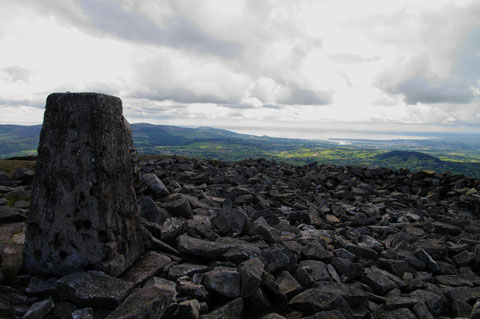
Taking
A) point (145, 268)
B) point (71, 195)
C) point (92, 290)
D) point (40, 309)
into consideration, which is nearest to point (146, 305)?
point (92, 290)

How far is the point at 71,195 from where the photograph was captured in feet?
19.1

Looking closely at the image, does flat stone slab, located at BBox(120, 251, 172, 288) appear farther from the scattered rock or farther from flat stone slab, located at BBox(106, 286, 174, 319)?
the scattered rock

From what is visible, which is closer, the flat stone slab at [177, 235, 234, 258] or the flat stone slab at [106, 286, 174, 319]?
the flat stone slab at [106, 286, 174, 319]

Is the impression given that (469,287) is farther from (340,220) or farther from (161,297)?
(161,297)

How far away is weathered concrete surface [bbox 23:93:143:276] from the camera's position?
582cm

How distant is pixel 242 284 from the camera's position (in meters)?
5.77

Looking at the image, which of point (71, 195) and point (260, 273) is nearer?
point (71, 195)

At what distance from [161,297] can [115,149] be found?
3.39 m

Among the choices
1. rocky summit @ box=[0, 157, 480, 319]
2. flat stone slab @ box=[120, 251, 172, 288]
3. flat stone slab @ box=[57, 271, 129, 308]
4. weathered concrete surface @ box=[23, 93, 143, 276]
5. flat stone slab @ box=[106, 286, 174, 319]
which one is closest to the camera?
flat stone slab @ box=[106, 286, 174, 319]

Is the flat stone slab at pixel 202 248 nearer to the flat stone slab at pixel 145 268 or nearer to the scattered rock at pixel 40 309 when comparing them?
the flat stone slab at pixel 145 268

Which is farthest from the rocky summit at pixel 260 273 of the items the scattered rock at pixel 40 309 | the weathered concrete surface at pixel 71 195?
the weathered concrete surface at pixel 71 195

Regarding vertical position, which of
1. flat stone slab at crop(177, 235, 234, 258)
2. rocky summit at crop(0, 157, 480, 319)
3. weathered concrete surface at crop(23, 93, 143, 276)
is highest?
weathered concrete surface at crop(23, 93, 143, 276)

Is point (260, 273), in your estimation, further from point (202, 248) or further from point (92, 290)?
point (92, 290)

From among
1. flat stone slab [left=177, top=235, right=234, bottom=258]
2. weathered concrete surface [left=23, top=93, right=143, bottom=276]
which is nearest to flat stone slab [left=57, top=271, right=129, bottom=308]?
weathered concrete surface [left=23, top=93, right=143, bottom=276]
